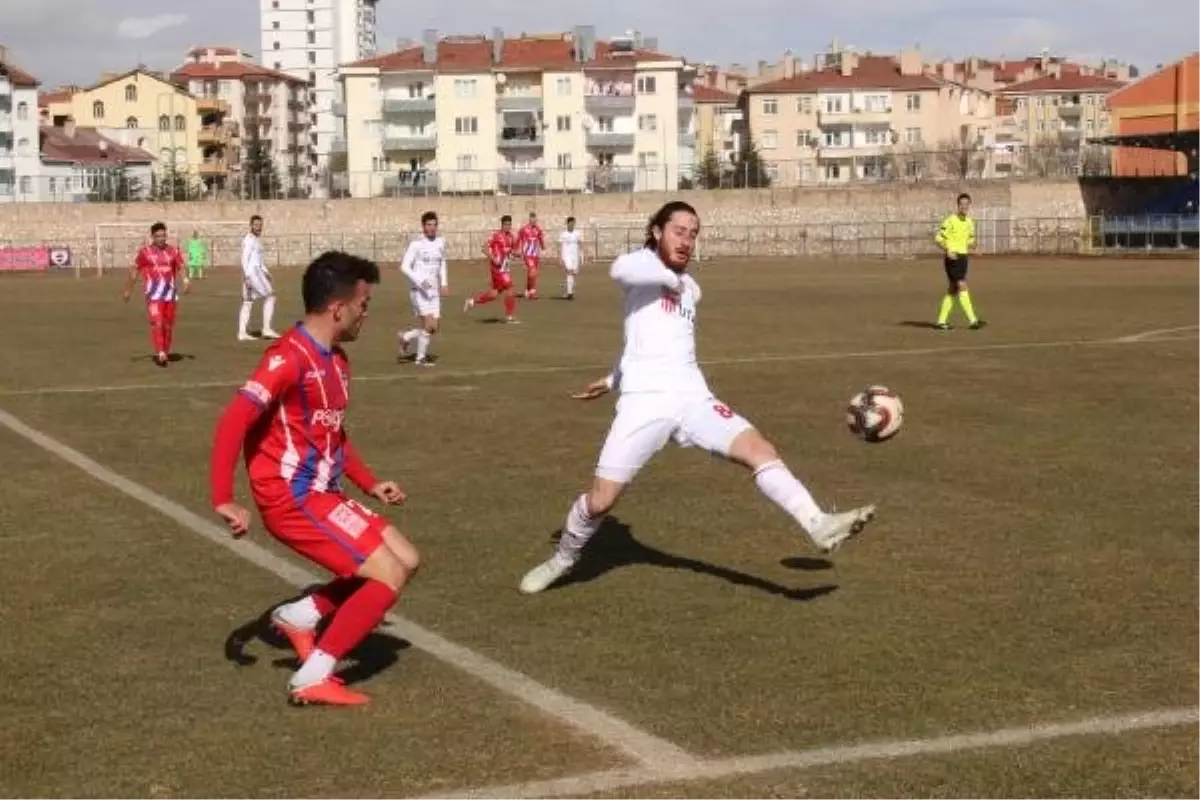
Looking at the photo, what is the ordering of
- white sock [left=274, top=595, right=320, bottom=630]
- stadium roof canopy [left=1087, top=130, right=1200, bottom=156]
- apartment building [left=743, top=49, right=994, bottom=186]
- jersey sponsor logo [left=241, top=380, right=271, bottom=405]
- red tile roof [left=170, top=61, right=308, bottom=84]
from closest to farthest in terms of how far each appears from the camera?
jersey sponsor logo [left=241, top=380, right=271, bottom=405] → white sock [left=274, top=595, right=320, bottom=630] → stadium roof canopy [left=1087, top=130, right=1200, bottom=156] → apartment building [left=743, top=49, right=994, bottom=186] → red tile roof [left=170, top=61, right=308, bottom=84]

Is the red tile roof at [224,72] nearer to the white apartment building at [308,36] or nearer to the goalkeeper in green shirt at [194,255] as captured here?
the white apartment building at [308,36]

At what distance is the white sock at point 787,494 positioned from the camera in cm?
801

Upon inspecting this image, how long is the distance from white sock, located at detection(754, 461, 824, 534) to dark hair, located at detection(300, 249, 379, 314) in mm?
2426

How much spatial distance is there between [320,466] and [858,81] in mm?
127250

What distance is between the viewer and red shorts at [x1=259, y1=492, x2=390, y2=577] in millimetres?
6465

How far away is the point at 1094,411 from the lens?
15.7m

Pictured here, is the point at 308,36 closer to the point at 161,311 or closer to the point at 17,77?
the point at 17,77

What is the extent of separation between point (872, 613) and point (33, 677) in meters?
3.66

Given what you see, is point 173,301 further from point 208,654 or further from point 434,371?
point 208,654

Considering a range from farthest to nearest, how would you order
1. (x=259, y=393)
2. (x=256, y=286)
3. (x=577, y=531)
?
(x=256, y=286) → (x=577, y=531) → (x=259, y=393)

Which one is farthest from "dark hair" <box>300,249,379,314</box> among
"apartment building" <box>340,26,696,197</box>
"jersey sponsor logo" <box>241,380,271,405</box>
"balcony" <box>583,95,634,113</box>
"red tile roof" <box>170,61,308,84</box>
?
"red tile roof" <box>170,61,308,84</box>

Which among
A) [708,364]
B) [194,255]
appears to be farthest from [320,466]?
[194,255]

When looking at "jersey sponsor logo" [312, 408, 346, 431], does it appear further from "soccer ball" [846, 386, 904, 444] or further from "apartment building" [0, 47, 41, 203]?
"apartment building" [0, 47, 41, 203]

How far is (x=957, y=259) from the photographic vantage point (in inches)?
1046
